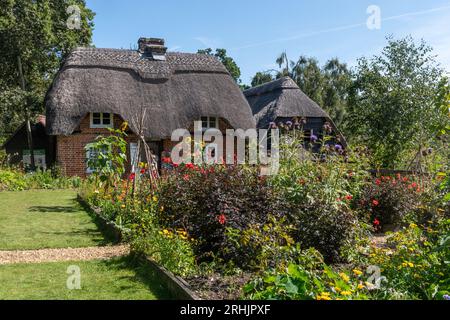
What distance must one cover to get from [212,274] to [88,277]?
68.3 inches

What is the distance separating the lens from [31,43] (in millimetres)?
22969

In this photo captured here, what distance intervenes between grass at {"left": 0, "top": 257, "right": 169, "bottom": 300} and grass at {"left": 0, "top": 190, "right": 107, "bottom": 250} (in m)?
1.57

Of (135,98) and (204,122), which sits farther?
(204,122)

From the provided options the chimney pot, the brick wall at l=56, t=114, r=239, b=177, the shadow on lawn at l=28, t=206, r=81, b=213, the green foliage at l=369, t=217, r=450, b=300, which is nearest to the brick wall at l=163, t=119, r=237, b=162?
the brick wall at l=56, t=114, r=239, b=177

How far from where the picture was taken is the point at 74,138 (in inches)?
855

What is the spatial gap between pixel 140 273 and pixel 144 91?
1785 cm

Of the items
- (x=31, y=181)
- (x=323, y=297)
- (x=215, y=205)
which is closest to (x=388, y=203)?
(x=215, y=205)

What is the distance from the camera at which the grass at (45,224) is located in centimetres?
880

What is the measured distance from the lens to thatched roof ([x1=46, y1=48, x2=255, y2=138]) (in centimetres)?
2169

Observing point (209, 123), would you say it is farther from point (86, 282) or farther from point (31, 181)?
point (86, 282)

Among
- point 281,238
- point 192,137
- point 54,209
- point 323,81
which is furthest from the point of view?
point 323,81

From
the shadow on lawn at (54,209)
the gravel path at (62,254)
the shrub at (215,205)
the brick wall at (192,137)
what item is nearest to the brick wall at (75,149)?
the brick wall at (192,137)

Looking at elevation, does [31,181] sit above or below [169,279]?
above

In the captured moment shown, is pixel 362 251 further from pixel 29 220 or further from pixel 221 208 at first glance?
pixel 29 220
